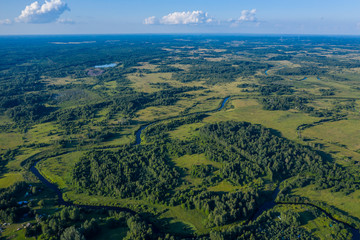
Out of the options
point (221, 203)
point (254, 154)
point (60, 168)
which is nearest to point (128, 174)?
point (60, 168)

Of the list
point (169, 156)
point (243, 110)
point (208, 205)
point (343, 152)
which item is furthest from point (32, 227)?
point (243, 110)

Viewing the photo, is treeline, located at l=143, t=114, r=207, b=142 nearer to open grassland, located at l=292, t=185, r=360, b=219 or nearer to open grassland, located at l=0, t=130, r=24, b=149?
open grassland, located at l=0, t=130, r=24, b=149

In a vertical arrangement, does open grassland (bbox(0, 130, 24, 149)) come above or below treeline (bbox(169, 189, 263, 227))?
above

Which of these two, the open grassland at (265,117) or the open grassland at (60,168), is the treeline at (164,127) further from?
the open grassland at (60,168)

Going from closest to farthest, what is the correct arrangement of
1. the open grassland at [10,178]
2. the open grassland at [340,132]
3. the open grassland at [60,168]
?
the open grassland at [10,178] → the open grassland at [60,168] → the open grassland at [340,132]

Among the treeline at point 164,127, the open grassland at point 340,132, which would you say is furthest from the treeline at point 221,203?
the open grassland at point 340,132

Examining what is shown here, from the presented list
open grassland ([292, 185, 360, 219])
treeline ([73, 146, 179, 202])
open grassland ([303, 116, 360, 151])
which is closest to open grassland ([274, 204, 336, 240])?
open grassland ([292, 185, 360, 219])

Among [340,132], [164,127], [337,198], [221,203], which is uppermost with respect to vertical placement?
[164,127]

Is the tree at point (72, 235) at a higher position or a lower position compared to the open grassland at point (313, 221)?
higher

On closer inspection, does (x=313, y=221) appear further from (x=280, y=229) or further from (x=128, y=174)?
(x=128, y=174)

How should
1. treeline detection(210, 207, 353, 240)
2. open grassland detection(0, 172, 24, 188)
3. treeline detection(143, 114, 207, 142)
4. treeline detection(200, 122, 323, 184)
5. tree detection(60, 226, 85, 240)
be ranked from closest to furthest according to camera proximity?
tree detection(60, 226, 85, 240) < treeline detection(210, 207, 353, 240) < open grassland detection(0, 172, 24, 188) < treeline detection(200, 122, 323, 184) < treeline detection(143, 114, 207, 142)

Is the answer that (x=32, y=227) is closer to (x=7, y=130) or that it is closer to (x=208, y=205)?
(x=208, y=205)
